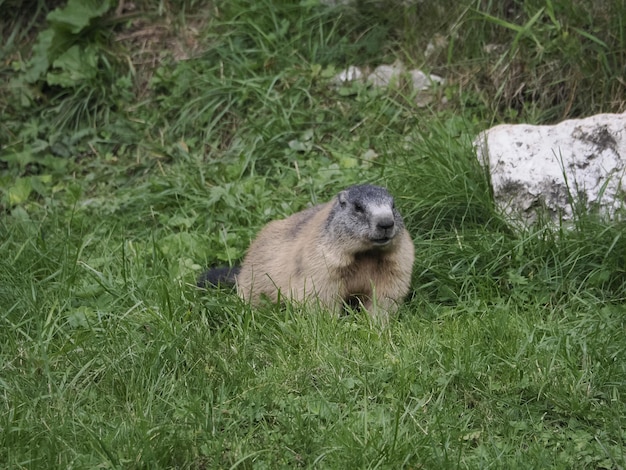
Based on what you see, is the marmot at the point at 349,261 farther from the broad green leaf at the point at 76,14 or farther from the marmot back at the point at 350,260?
the broad green leaf at the point at 76,14

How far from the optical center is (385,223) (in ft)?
16.3

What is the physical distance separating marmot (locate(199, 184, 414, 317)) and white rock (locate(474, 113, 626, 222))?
82 cm

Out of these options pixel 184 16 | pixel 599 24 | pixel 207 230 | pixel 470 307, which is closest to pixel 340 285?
pixel 470 307

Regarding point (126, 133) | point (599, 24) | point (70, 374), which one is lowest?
point (126, 133)

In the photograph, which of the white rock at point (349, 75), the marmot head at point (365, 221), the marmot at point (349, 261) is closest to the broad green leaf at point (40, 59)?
the white rock at point (349, 75)

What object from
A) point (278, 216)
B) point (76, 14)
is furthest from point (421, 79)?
point (76, 14)

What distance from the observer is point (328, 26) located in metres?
7.71

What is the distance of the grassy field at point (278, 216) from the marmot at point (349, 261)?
8.5 inches

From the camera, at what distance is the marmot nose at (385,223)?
496cm

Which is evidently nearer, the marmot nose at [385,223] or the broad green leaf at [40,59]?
the marmot nose at [385,223]

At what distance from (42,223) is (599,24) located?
13.1 ft

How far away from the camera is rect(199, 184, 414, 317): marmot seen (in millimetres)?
5031

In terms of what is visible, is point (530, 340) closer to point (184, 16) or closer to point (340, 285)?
point (340, 285)

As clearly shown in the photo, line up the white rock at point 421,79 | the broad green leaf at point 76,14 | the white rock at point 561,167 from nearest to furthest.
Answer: the white rock at point 561,167
the white rock at point 421,79
the broad green leaf at point 76,14
